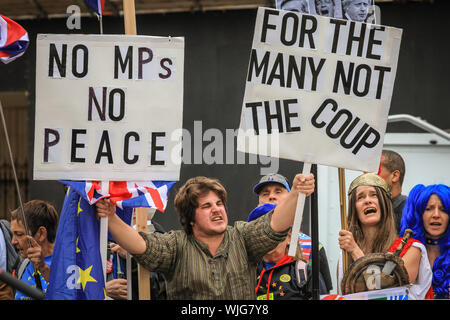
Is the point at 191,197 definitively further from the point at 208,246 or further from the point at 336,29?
the point at 336,29

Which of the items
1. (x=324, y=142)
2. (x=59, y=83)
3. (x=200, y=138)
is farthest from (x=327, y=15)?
(x=200, y=138)

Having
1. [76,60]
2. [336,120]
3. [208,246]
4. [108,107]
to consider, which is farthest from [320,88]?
[76,60]

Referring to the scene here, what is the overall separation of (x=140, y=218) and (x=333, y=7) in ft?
6.00

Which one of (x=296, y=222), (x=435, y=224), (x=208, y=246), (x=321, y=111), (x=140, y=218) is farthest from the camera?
(x=435, y=224)

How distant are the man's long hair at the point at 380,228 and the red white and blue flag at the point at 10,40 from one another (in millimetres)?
2447

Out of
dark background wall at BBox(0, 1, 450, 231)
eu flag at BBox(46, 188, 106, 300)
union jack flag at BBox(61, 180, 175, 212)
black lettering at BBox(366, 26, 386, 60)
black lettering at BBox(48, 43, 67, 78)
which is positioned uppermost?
dark background wall at BBox(0, 1, 450, 231)

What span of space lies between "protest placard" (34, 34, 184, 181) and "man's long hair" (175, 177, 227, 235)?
0.19 metres

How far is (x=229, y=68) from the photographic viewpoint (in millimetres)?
9453

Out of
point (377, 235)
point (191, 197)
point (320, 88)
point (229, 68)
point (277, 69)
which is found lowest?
point (377, 235)

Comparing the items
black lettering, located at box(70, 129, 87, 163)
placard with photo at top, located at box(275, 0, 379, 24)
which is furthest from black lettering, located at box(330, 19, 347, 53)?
black lettering, located at box(70, 129, 87, 163)

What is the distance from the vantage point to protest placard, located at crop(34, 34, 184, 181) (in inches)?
175

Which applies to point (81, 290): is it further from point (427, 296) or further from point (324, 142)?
point (427, 296)

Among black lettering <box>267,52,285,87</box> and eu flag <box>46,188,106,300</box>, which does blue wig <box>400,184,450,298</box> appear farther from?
eu flag <box>46,188,106,300</box>

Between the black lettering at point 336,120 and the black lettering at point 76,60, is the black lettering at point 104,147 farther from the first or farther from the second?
the black lettering at point 336,120
